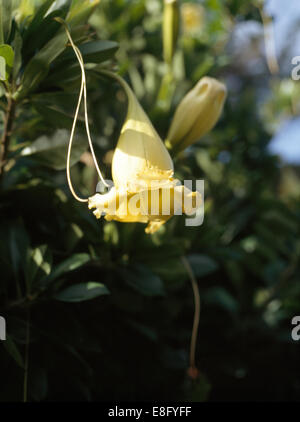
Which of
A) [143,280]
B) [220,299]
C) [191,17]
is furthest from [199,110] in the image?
[191,17]

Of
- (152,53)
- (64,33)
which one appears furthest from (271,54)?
(64,33)

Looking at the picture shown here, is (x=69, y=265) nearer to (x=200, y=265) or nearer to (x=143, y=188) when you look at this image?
(x=143, y=188)

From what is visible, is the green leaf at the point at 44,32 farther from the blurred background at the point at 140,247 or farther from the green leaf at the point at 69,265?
the green leaf at the point at 69,265

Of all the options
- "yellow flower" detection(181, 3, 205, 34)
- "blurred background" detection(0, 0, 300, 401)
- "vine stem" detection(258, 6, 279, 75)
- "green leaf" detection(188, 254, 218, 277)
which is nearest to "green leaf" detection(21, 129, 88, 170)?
"blurred background" detection(0, 0, 300, 401)

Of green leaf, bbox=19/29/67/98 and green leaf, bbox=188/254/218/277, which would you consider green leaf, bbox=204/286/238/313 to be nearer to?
green leaf, bbox=188/254/218/277

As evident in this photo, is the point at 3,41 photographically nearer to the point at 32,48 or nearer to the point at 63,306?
the point at 32,48
